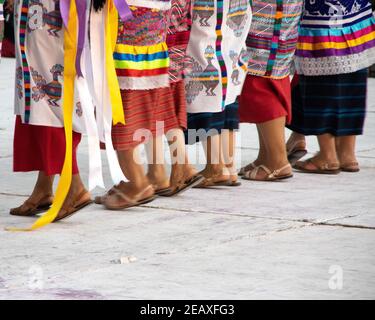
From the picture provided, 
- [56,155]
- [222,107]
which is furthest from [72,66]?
[222,107]

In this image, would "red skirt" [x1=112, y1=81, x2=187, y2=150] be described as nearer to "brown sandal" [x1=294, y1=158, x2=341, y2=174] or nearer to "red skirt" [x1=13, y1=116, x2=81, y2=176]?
"red skirt" [x1=13, y1=116, x2=81, y2=176]

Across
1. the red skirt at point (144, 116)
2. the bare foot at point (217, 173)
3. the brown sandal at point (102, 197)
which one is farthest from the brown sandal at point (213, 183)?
the brown sandal at point (102, 197)

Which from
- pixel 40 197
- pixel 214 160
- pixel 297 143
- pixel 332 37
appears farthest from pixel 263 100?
pixel 40 197

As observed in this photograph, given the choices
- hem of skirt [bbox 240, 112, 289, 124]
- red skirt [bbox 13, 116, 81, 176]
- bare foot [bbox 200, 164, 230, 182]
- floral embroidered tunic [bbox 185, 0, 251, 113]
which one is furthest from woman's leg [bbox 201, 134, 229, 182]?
red skirt [bbox 13, 116, 81, 176]

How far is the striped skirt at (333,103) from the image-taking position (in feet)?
23.9

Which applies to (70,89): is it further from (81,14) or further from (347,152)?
(347,152)

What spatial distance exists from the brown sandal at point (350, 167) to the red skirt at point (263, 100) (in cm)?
67

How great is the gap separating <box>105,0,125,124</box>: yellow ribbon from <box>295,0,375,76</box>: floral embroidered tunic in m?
1.83

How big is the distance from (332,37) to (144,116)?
1.68m

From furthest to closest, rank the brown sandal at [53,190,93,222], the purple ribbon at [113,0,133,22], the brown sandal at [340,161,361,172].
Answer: the brown sandal at [340,161,361,172]
the brown sandal at [53,190,93,222]
the purple ribbon at [113,0,133,22]

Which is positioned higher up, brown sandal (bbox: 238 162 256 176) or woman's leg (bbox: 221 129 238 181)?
woman's leg (bbox: 221 129 238 181)

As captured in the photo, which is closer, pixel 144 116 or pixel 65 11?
pixel 65 11

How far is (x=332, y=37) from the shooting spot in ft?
23.5

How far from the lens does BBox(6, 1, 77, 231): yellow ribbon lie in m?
5.48
